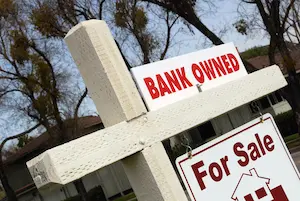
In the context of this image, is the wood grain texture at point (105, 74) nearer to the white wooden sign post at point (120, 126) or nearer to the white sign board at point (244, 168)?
the white wooden sign post at point (120, 126)

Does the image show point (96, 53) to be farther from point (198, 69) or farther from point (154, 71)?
point (198, 69)

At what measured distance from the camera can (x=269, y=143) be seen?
6.49ft

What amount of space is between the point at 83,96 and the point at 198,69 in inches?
804

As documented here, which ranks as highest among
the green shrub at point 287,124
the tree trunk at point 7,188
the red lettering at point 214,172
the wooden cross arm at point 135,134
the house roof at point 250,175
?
the tree trunk at point 7,188

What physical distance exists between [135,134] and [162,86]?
0.84 ft

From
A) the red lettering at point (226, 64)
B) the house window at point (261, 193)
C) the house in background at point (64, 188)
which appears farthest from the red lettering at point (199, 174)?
the house in background at point (64, 188)

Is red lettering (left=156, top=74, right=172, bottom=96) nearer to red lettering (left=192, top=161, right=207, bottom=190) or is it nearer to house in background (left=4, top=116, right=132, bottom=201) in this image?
red lettering (left=192, top=161, right=207, bottom=190)

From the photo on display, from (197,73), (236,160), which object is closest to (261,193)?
(236,160)

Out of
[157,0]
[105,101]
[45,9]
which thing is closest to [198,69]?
[105,101]

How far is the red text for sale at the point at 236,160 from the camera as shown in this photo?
177 cm

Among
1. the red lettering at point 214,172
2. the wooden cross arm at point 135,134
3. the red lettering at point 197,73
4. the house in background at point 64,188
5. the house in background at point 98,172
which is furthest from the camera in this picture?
the house in background at point 64,188

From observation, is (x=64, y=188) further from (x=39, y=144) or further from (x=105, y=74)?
(x=105, y=74)

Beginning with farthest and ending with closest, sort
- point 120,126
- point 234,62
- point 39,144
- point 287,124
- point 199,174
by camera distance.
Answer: point 39,144 < point 287,124 < point 234,62 < point 199,174 < point 120,126

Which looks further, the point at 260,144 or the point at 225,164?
the point at 260,144
